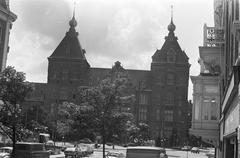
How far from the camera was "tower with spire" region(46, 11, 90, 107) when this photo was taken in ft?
370

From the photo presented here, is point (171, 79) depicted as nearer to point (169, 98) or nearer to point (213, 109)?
point (169, 98)

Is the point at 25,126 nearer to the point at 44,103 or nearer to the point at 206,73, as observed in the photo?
the point at 206,73

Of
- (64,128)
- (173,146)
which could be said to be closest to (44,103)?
(173,146)

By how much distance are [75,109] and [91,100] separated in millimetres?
1584

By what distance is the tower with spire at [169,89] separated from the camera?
11131cm

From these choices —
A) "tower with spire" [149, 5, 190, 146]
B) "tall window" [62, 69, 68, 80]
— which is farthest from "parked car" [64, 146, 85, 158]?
"tall window" [62, 69, 68, 80]

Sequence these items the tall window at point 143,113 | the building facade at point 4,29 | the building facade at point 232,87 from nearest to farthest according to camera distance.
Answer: the building facade at point 232,87, the building facade at point 4,29, the tall window at point 143,113

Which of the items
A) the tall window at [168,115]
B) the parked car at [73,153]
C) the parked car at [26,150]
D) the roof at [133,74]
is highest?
the roof at [133,74]

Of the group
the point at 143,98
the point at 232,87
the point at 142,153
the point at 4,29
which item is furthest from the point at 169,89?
the point at 232,87

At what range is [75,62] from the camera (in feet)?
372

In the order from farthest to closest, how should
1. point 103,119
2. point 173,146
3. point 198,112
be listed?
point 173,146 → point 103,119 → point 198,112

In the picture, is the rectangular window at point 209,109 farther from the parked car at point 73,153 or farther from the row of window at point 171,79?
the row of window at point 171,79

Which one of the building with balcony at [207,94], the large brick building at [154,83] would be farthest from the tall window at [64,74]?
the building with balcony at [207,94]

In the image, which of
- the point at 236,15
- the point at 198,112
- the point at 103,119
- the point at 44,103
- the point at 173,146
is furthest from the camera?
the point at 44,103
